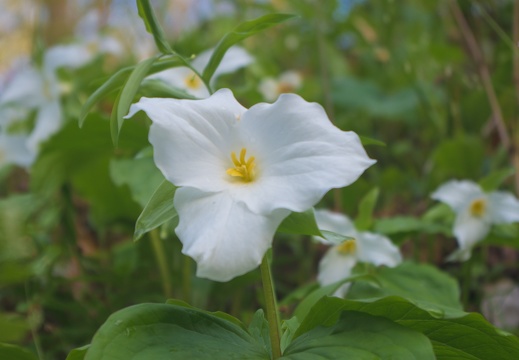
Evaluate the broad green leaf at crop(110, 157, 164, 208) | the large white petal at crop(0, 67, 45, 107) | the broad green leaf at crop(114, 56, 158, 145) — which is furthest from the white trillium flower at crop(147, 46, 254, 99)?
the broad green leaf at crop(114, 56, 158, 145)

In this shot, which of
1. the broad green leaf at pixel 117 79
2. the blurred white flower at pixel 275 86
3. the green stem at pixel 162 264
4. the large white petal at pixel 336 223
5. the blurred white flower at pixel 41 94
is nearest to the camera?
the broad green leaf at pixel 117 79

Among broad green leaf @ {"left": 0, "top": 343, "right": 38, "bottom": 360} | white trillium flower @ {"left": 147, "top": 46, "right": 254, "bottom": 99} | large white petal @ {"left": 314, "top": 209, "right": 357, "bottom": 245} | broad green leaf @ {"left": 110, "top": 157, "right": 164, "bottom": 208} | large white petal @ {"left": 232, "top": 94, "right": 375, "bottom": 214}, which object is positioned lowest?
large white petal @ {"left": 314, "top": 209, "right": 357, "bottom": 245}

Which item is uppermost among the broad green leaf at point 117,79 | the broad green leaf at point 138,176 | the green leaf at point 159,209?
the broad green leaf at point 117,79

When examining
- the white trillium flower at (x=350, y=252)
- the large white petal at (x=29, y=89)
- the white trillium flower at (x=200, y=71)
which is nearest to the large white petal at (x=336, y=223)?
the white trillium flower at (x=350, y=252)

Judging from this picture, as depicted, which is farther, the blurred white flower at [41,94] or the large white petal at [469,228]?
the blurred white flower at [41,94]

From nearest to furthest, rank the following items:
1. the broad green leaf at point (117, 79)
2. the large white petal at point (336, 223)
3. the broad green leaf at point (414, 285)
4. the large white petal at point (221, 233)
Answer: the large white petal at point (221, 233)
the broad green leaf at point (117, 79)
the broad green leaf at point (414, 285)
the large white petal at point (336, 223)

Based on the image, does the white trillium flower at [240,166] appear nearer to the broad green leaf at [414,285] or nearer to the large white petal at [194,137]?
the large white petal at [194,137]

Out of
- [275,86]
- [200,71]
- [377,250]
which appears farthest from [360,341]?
[275,86]

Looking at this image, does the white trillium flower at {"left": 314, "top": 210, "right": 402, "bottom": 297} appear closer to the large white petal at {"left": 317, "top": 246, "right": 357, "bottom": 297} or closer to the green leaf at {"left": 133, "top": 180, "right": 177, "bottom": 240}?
the large white petal at {"left": 317, "top": 246, "right": 357, "bottom": 297}
